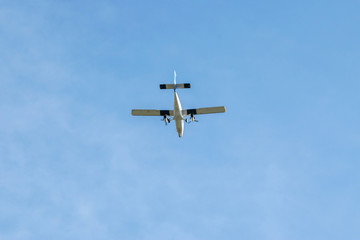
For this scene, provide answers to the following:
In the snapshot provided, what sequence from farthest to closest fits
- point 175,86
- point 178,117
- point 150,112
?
point 150,112, point 178,117, point 175,86

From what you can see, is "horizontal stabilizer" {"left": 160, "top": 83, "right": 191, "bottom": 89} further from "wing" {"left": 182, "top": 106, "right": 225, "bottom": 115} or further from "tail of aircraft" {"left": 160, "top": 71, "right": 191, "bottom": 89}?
"wing" {"left": 182, "top": 106, "right": 225, "bottom": 115}

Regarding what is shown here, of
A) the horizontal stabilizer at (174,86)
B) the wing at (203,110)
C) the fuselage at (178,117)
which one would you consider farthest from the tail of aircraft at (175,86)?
the wing at (203,110)

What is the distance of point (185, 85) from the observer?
89.1 meters

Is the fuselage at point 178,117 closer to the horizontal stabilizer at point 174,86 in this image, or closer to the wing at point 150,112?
the wing at point 150,112

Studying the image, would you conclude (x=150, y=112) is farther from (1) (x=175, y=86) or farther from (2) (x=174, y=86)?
(1) (x=175, y=86)

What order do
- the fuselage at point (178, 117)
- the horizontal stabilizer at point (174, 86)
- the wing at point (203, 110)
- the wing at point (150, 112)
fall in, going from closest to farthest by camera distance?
the fuselage at point (178, 117), the horizontal stabilizer at point (174, 86), the wing at point (203, 110), the wing at point (150, 112)

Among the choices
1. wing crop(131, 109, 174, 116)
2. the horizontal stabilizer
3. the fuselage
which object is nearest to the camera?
the fuselage

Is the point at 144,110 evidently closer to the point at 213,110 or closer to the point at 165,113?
the point at 165,113

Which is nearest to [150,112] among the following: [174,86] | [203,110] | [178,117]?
[178,117]

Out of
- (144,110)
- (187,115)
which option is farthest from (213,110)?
(144,110)

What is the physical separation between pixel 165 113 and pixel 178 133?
11.0 ft

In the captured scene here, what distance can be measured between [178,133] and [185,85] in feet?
26.4

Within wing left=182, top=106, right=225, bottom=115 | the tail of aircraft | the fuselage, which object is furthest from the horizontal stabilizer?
wing left=182, top=106, right=225, bottom=115

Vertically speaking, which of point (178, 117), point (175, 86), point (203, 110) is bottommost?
point (178, 117)
